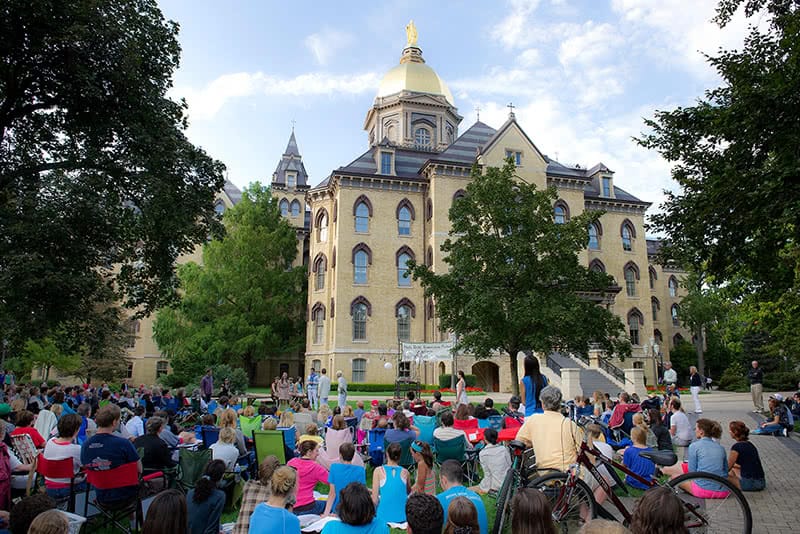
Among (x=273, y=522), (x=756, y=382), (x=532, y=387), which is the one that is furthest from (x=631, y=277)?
(x=273, y=522)

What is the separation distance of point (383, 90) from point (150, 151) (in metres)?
42.6

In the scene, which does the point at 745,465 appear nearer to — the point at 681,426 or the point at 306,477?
the point at 681,426

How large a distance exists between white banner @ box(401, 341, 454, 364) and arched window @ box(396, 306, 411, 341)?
1261 cm

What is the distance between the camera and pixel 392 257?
41.1m

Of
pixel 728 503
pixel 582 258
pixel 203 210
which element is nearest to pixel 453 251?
pixel 203 210

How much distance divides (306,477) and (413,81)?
51.8 meters

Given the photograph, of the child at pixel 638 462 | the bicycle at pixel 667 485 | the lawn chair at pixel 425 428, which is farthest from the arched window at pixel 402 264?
the bicycle at pixel 667 485

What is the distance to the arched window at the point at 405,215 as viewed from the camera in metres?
41.9

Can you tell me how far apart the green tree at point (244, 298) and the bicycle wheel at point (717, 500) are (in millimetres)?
36479

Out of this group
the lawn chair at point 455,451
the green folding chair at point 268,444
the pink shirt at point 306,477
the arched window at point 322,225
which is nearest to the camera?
the pink shirt at point 306,477

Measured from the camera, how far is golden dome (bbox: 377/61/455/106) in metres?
54.4

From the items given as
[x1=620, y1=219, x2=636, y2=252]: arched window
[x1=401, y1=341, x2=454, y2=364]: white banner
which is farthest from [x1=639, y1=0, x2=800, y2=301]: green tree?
[x1=620, y1=219, x2=636, y2=252]: arched window

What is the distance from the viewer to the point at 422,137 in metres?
52.6

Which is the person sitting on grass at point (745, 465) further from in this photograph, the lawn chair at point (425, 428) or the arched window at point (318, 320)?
the arched window at point (318, 320)
